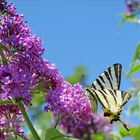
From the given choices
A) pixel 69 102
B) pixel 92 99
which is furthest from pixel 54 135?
pixel 92 99

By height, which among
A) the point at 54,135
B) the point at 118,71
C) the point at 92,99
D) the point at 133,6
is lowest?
the point at 54,135

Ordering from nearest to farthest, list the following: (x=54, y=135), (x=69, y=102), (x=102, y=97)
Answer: (x=54, y=135), (x=69, y=102), (x=102, y=97)

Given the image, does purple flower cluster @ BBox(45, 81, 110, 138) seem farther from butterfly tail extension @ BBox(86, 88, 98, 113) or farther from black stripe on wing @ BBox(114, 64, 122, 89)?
black stripe on wing @ BBox(114, 64, 122, 89)

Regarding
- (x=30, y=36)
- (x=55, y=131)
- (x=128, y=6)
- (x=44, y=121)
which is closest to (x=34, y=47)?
(x=30, y=36)

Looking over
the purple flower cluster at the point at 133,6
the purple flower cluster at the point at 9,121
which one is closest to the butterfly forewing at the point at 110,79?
the purple flower cluster at the point at 9,121

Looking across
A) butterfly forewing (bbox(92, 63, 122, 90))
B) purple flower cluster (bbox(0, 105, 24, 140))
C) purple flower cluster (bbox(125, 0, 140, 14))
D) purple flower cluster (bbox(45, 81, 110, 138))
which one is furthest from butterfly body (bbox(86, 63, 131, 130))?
purple flower cluster (bbox(125, 0, 140, 14))

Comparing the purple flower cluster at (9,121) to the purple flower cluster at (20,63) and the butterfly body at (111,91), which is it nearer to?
the purple flower cluster at (20,63)

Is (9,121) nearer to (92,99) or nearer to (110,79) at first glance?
(92,99)
